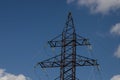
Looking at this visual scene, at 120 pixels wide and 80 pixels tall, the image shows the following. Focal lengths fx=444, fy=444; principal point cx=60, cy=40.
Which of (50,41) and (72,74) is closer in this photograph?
(72,74)

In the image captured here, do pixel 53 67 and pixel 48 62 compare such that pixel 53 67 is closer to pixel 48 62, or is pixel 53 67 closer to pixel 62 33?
pixel 48 62

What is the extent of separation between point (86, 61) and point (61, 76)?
169 inches

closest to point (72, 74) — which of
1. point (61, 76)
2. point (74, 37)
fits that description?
point (61, 76)

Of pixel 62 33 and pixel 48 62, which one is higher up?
pixel 62 33

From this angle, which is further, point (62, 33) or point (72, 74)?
point (62, 33)

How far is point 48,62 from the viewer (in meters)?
66.4

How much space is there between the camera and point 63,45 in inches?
2660

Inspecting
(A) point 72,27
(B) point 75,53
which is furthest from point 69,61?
(A) point 72,27

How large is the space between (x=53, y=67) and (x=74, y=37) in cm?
559

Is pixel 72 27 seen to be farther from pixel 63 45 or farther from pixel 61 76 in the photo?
pixel 61 76

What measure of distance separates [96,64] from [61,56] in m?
5.44

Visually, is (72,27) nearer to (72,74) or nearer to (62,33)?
(62,33)

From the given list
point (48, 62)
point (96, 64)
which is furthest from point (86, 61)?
point (48, 62)

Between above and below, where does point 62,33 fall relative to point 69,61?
above
